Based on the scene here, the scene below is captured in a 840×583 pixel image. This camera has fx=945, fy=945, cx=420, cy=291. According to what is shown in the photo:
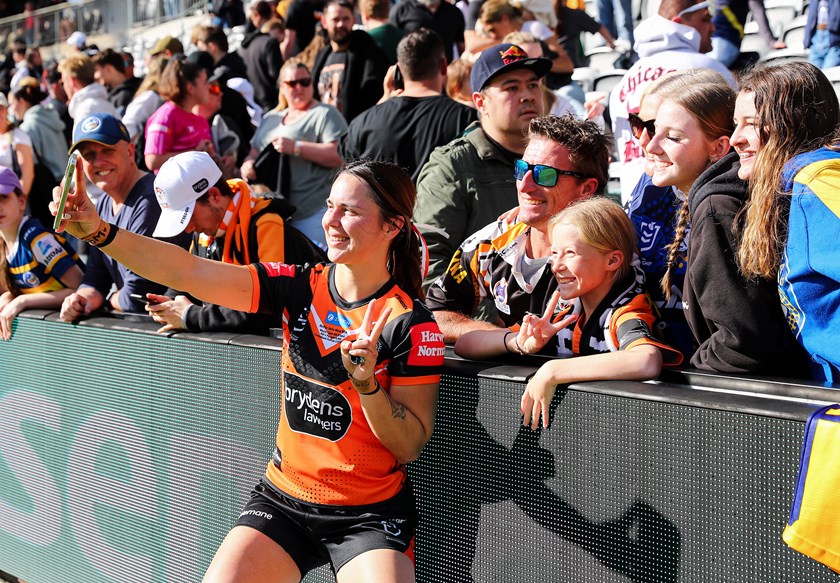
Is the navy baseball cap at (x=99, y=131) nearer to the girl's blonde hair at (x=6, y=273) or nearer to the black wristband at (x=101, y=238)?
the girl's blonde hair at (x=6, y=273)

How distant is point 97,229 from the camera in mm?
2887

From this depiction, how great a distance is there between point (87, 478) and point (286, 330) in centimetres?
177

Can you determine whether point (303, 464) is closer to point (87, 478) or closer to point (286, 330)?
point (286, 330)

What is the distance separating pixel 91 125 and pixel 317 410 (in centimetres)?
258

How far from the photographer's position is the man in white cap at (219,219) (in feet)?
12.8

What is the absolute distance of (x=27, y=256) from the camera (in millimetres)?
5230

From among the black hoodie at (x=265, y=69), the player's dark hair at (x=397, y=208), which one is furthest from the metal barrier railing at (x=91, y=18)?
the player's dark hair at (x=397, y=208)

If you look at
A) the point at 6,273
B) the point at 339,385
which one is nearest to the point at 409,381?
the point at 339,385

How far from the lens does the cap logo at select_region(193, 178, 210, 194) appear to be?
393cm

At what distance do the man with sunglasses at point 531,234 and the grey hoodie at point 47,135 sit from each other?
681cm

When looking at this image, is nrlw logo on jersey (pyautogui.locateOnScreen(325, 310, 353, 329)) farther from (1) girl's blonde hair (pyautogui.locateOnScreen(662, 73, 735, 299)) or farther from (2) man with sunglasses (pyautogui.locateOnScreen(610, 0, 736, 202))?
(2) man with sunglasses (pyautogui.locateOnScreen(610, 0, 736, 202))

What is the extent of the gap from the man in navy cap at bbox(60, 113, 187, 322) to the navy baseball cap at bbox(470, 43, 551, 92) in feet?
5.45

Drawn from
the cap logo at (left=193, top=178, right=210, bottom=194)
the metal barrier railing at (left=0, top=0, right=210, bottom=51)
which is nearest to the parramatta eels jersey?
the cap logo at (left=193, top=178, right=210, bottom=194)

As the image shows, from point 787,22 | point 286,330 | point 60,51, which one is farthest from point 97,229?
point 60,51
